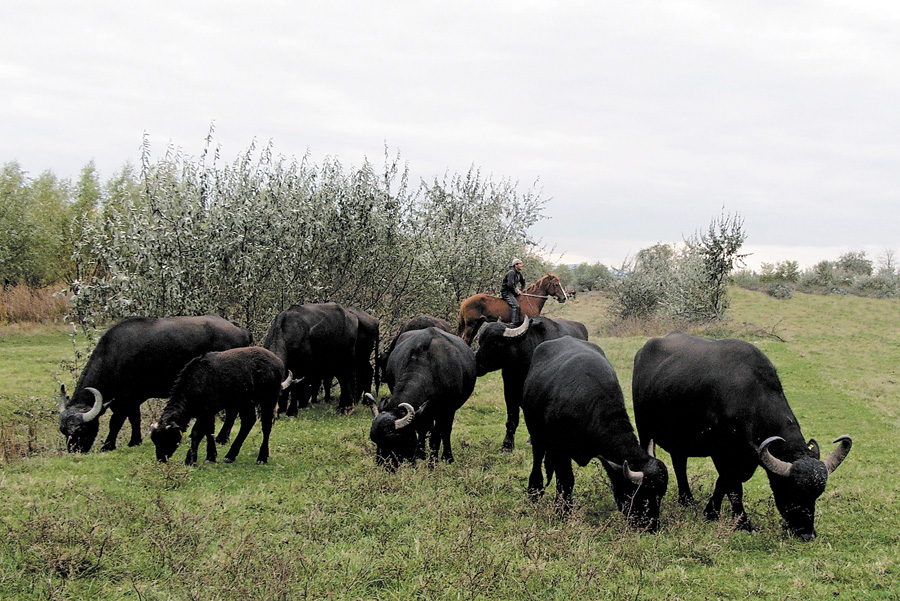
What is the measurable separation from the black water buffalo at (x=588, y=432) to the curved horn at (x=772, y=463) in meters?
1.05

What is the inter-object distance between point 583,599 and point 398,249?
13864 mm

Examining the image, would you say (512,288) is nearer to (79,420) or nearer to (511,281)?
(511,281)

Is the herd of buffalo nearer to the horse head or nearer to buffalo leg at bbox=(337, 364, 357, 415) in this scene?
buffalo leg at bbox=(337, 364, 357, 415)

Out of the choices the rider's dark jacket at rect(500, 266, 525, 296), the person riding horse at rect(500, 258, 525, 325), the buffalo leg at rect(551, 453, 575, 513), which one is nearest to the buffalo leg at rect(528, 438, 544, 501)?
the buffalo leg at rect(551, 453, 575, 513)

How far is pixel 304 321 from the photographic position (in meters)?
13.4

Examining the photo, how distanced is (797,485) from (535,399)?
3.01 m

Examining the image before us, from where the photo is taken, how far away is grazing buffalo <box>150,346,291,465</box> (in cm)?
914

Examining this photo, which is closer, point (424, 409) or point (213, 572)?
point (213, 572)

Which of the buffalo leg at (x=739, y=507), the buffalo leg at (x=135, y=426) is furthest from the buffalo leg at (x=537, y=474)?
the buffalo leg at (x=135, y=426)

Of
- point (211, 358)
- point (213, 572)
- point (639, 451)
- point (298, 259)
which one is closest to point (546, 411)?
point (639, 451)

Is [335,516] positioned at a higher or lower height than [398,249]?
lower

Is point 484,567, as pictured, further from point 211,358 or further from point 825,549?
point 211,358

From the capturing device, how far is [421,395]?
9.54m

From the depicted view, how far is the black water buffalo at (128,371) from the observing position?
406 inches
